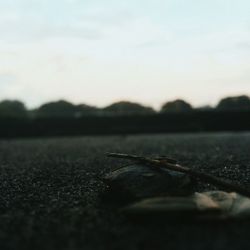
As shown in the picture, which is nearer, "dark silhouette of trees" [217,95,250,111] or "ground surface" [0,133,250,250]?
"ground surface" [0,133,250,250]

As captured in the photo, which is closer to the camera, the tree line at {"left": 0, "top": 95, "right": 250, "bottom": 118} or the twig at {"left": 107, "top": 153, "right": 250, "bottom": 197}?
the twig at {"left": 107, "top": 153, "right": 250, "bottom": 197}

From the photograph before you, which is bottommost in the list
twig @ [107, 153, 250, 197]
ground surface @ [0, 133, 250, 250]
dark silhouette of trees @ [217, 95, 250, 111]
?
ground surface @ [0, 133, 250, 250]

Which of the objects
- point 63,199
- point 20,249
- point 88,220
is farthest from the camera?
point 63,199

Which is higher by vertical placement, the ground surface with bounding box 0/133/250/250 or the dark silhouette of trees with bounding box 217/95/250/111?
the dark silhouette of trees with bounding box 217/95/250/111

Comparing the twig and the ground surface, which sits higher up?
the twig

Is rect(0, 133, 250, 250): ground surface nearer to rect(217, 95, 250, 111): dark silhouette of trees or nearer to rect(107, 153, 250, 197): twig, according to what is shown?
rect(107, 153, 250, 197): twig

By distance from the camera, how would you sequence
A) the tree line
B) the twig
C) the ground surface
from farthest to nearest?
the tree line → the twig → the ground surface

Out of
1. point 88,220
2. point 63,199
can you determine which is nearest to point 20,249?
point 88,220

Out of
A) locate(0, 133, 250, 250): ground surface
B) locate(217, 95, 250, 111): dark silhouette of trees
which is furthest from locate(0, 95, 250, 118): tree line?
locate(0, 133, 250, 250): ground surface

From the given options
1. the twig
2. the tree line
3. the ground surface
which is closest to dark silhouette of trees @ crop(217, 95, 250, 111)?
the tree line

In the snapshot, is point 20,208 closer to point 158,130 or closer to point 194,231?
point 194,231

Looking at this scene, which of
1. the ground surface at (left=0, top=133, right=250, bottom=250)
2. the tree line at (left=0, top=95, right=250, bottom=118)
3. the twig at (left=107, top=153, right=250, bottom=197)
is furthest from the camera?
the tree line at (left=0, top=95, right=250, bottom=118)
